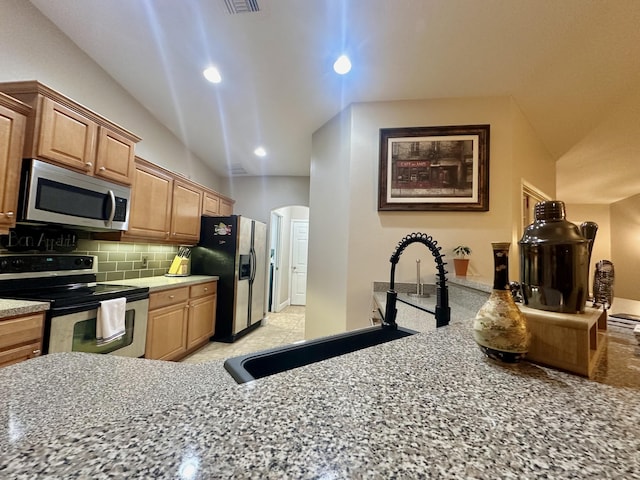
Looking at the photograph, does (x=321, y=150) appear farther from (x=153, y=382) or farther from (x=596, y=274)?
(x=153, y=382)

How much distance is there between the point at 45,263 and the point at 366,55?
288 cm

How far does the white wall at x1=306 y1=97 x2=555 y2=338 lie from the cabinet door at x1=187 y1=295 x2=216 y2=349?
5.01 ft

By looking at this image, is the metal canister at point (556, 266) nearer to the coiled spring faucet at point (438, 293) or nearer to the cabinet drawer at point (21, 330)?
the coiled spring faucet at point (438, 293)

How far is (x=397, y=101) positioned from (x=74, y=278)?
3206mm

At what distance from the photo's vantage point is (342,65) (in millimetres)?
2039

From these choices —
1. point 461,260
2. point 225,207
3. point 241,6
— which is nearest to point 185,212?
point 225,207

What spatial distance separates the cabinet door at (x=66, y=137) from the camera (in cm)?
167

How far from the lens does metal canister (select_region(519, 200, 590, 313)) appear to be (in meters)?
0.66

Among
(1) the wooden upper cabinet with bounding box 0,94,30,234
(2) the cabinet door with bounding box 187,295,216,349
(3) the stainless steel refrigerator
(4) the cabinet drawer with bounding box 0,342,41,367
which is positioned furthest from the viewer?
(3) the stainless steel refrigerator

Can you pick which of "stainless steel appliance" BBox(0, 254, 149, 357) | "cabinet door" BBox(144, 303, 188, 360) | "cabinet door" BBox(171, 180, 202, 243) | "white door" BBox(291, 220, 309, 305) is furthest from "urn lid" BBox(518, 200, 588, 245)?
"white door" BBox(291, 220, 309, 305)

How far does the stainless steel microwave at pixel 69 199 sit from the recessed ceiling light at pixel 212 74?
121 centimetres

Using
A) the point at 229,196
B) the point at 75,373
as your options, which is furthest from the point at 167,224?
the point at 75,373

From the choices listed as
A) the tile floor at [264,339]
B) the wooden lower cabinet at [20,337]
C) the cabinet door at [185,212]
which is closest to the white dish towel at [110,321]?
the wooden lower cabinet at [20,337]

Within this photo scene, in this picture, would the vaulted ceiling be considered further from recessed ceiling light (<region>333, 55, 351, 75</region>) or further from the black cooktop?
the black cooktop
